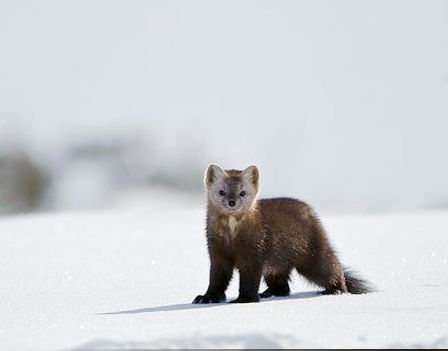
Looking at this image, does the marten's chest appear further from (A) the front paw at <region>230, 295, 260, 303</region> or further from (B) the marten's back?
(A) the front paw at <region>230, 295, 260, 303</region>

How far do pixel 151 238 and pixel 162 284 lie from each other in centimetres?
380

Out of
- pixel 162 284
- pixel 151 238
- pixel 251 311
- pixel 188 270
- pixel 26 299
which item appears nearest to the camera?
pixel 251 311

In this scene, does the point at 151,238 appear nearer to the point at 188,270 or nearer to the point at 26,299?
the point at 188,270

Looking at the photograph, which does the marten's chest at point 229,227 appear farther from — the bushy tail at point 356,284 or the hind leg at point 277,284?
the bushy tail at point 356,284

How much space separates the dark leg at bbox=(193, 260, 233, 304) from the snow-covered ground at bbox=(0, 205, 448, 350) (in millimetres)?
161

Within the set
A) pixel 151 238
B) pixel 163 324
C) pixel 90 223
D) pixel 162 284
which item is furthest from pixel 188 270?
pixel 90 223

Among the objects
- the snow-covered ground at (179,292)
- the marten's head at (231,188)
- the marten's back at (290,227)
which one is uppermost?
the marten's head at (231,188)

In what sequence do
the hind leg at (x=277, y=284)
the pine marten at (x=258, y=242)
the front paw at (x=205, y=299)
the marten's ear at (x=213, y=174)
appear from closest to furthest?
the front paw at (x=205, y=299), the pine marten at (x=258, y=242), the marten's ear at (x=213, y=174), the hind leg at (x=277, y=284)

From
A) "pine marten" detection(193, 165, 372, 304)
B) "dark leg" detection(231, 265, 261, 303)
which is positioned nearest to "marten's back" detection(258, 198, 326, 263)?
"pine marten" detection(193, 165, 372, 304)

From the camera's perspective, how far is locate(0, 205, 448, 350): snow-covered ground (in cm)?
493

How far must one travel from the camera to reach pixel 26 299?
23.3ft

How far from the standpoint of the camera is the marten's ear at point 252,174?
7215 millimetres

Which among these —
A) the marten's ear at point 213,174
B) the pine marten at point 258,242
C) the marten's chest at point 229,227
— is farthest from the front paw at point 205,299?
the marten's ear at point 213,174

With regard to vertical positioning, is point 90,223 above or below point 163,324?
below
